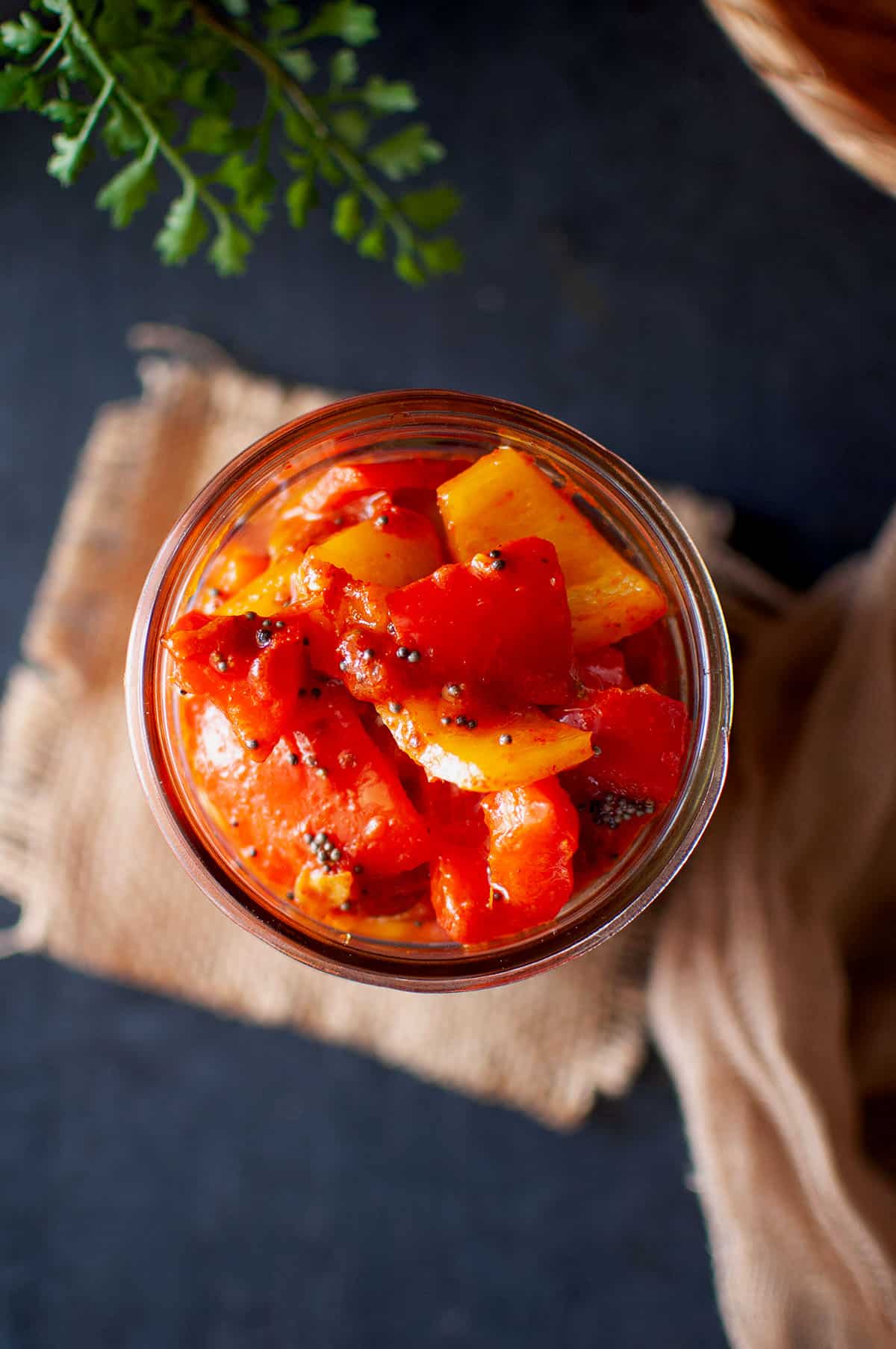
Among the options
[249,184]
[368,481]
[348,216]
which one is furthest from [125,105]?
[368,481]

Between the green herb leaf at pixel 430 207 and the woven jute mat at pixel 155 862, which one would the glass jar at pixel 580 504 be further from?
the woven jute mat at pixel 155 862

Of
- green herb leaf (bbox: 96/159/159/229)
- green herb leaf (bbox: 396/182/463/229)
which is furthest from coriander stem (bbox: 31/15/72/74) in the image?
green herb leaf (bbox: 396/182/463/229)

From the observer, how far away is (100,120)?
1.48m

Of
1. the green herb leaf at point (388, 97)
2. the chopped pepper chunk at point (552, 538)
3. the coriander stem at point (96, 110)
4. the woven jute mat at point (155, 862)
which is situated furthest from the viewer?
the woven jute mat at point (155, 862)

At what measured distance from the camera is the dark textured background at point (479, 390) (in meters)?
1.58

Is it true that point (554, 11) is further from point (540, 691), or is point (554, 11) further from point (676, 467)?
point (540, 691)

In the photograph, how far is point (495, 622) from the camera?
87cm

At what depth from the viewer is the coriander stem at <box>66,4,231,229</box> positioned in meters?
1.04

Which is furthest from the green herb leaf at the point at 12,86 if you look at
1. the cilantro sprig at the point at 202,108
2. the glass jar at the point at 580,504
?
the glass jar at the point at 580,504

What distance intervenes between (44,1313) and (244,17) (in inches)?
75.2

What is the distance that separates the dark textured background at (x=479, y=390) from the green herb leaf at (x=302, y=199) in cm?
39

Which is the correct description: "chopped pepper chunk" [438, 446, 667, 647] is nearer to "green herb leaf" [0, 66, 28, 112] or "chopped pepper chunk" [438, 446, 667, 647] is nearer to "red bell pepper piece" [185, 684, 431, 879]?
"red bell pepper piece" [185, 684, 431, 879]

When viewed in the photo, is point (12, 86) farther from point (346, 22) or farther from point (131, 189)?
point (346, 22)

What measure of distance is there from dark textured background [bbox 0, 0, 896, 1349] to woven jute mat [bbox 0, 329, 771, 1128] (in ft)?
0.30
